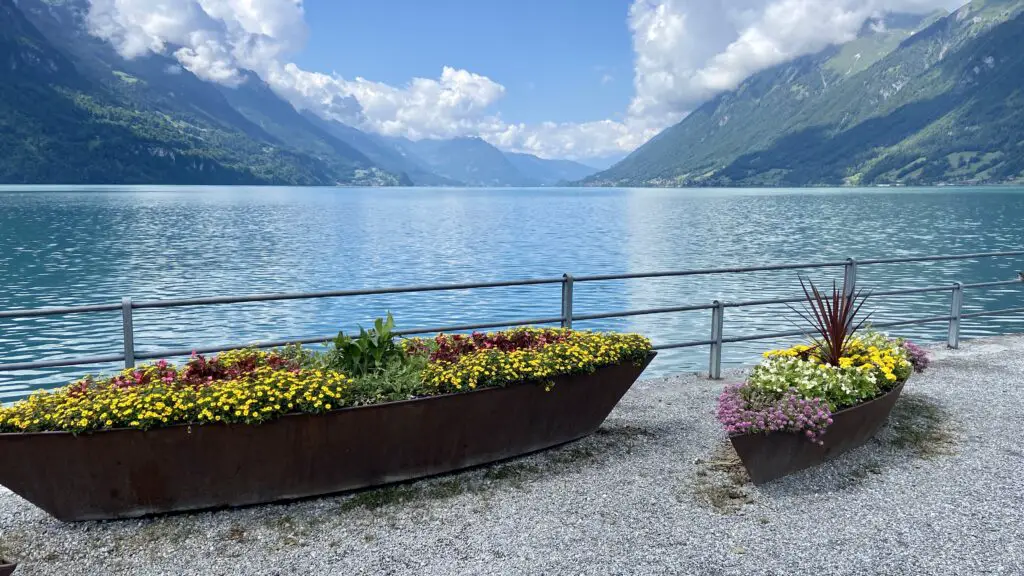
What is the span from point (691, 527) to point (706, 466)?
1.35m

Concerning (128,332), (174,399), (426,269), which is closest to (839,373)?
(174,399)

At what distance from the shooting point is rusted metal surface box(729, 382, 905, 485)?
20.4 feet

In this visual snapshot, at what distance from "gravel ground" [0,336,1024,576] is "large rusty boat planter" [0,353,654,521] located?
0.54 ft

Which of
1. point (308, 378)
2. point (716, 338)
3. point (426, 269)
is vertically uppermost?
point (308, 378)

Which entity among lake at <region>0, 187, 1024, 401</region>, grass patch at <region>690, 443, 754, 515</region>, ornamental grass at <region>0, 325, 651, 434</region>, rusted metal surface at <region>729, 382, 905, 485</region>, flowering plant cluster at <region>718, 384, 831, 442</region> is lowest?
lake at <region>0, 187, 1024, 401</region>

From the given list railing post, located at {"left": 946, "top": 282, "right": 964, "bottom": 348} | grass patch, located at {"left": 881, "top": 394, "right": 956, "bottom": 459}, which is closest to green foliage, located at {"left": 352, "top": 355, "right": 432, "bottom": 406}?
grass patch, located at {"left": 881, "top": 394, "right": 956, "bottom": 459}

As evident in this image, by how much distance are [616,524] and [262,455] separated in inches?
111

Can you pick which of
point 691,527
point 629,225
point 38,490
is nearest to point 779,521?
point 691,527

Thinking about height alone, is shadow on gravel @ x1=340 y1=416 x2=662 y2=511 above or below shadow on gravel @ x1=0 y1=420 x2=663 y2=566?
above

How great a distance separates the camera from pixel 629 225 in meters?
87.8

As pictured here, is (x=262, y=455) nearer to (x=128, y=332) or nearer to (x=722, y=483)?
(x=128, y=332)

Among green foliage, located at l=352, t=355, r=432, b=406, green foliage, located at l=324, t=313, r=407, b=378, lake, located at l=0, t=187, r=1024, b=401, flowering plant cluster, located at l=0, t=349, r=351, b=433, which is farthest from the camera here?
lake, located at l=0, t=187, r=1024, b=401

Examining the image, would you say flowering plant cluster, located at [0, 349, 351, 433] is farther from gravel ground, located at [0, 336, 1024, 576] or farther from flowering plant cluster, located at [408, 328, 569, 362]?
flowering plant cluster, located at [408, 328, 569, 362]

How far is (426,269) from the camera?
45625mm
